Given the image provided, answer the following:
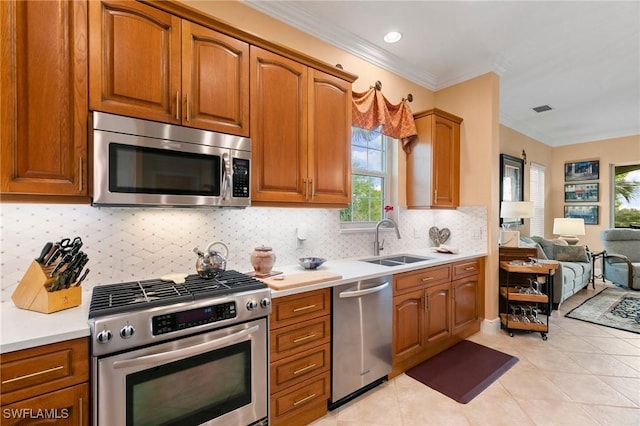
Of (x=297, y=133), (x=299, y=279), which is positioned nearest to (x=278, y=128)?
(x=297, y=133)

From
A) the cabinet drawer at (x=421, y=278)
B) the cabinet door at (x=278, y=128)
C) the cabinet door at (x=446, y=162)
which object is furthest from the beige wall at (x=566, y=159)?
the cabinet door at (x=278, y=128)

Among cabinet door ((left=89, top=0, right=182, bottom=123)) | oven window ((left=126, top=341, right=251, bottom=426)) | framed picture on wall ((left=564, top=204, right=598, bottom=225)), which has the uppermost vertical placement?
cabinet door ((left=89, top=0, right=182, bottom=123))

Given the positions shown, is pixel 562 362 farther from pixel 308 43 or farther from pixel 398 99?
pixel 308 43

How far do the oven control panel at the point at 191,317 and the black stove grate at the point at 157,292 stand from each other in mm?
57

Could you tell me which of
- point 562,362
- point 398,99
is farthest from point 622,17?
point 562,362

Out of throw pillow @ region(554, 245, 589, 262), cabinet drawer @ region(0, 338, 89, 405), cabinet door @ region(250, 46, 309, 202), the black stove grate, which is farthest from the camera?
throw pillow @ region(554, 245, 589, 262)

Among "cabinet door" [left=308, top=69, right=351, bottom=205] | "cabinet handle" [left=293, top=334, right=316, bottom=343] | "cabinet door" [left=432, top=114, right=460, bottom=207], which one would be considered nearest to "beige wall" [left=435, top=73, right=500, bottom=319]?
"cabinet door" [left=432, top=114, right=460, bottom=207]

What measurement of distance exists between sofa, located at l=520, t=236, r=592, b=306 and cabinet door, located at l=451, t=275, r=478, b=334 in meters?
1.36

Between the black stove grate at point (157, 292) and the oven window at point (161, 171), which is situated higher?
the oven window at point (161, 171)

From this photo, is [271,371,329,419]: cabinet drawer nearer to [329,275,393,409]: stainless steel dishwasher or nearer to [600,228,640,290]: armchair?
[329,275,393,409]: stainless steel dishwasher

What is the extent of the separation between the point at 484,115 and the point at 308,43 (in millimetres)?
2128

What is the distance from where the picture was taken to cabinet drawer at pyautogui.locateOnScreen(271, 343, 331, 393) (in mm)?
1714

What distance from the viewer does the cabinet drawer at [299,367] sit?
171cm

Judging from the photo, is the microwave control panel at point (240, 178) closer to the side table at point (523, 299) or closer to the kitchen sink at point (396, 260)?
the kitchen sink at point (396, 260)
